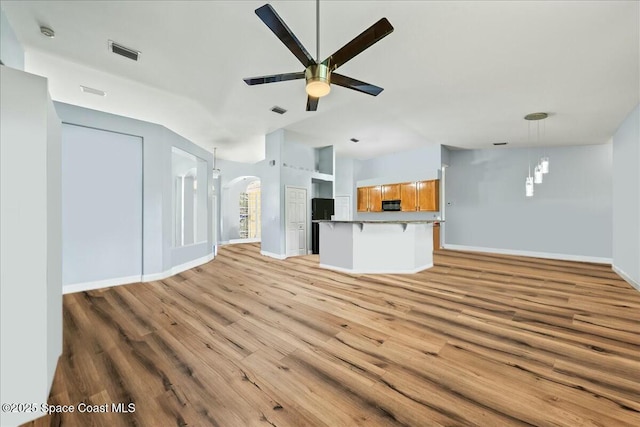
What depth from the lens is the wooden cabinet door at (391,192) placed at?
8.20 meters

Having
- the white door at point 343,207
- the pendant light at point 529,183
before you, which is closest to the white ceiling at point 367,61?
the pendant light at point 529,183

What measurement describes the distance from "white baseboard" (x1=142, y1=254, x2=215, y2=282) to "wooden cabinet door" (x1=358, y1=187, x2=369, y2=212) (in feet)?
17.3

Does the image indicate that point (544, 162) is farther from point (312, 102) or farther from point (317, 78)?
point (317, 78)

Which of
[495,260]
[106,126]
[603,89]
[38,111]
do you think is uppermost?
[603,89]

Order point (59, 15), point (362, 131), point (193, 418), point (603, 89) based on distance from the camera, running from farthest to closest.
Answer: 1. point (362, 131)
2. point (603, 89)
3. point (59, 15)
4. point (193, 418)

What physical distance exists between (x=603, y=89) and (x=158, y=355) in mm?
6625

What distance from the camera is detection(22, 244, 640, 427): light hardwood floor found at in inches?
56.9

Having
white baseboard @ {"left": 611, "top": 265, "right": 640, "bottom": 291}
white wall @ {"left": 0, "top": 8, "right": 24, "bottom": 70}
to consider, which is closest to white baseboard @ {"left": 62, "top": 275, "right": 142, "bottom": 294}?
white wall @ {"left": 0, "top": 8, "right": 24, "bottom": 70}

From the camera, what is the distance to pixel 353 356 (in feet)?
6.63

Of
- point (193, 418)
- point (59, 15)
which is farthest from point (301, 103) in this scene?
point (193, 418)

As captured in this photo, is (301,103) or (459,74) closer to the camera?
(459,74)

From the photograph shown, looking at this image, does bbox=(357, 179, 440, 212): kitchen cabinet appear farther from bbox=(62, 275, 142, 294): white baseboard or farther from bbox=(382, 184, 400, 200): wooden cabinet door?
bbox=(62, 275, 142, 294): white baseboard

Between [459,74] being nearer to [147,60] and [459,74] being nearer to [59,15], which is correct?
[147,60]

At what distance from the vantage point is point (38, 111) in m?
1.43
